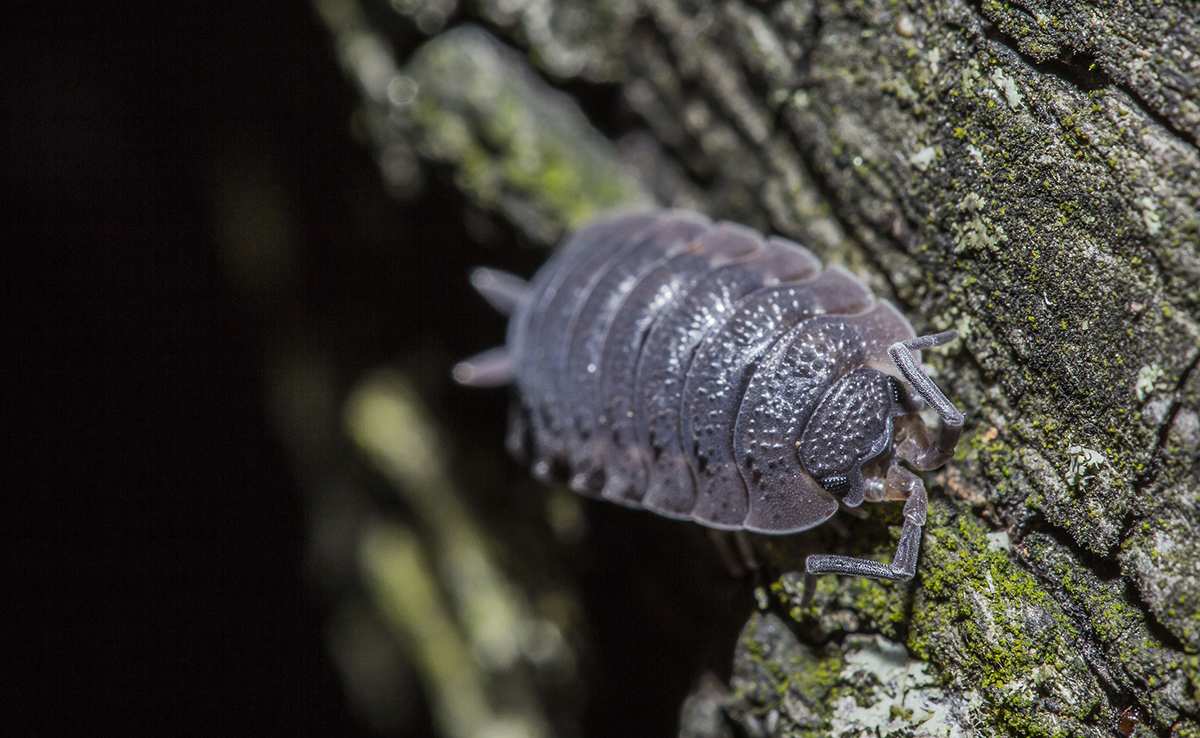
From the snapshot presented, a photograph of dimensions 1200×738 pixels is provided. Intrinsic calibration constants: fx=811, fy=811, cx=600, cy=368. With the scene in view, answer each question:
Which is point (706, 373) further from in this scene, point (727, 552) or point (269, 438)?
point (269, 438)

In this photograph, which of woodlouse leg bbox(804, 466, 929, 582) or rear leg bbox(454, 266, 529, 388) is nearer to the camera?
woodlouse leg bbox(804, 466, 929, 582)

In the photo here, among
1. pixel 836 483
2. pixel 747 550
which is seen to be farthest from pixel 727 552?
pixel 836 483

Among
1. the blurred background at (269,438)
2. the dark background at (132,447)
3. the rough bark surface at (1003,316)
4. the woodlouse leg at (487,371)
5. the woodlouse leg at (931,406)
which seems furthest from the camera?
the dark background at (132,447)

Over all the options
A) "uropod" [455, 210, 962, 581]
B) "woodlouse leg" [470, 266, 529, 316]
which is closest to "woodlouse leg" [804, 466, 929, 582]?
"uropod" [455, 210, 962, 581]

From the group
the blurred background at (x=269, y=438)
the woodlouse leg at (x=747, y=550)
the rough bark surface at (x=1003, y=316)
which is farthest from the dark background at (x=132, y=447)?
the woodlouse leg at (x=747, y=550)

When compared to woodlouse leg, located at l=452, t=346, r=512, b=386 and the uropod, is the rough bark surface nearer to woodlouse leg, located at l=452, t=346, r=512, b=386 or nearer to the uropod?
the uropod

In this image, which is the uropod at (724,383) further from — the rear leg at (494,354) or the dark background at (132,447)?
the dark background at (132,447)
